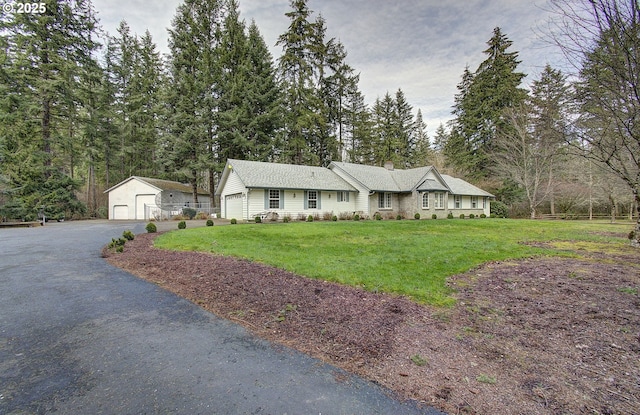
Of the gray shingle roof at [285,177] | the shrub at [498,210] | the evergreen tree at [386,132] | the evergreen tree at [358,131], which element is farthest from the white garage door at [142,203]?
the shrub at [498,210]

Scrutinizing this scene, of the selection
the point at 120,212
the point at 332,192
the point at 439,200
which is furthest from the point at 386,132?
the point at 120,212

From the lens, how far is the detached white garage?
24566mm

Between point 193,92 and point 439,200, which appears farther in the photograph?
point 193,92

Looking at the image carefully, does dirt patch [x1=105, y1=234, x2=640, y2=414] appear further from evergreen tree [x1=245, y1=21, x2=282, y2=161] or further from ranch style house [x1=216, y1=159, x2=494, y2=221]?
evergreen tree [x1=245, y1=21, x2=282, y2=161]

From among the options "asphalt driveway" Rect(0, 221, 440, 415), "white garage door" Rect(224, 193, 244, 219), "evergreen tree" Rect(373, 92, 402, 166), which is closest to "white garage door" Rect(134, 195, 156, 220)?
"white garage door" Rect(224, 193, 244, 219)

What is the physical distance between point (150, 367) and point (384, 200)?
22740mm

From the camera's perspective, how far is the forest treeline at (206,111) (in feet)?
70.7

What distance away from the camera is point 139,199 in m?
25.0

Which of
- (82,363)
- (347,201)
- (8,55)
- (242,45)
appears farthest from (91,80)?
(82,363)

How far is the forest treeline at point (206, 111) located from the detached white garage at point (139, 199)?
89.8 inches

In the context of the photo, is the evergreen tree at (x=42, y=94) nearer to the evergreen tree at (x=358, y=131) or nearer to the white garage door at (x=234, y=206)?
the white garage door at (x=234, y=206)

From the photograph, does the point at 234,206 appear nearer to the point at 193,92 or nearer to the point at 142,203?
the point at 142,203

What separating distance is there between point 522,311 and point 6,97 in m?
33.2

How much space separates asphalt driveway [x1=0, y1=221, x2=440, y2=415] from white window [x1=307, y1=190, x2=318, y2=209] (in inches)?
647
